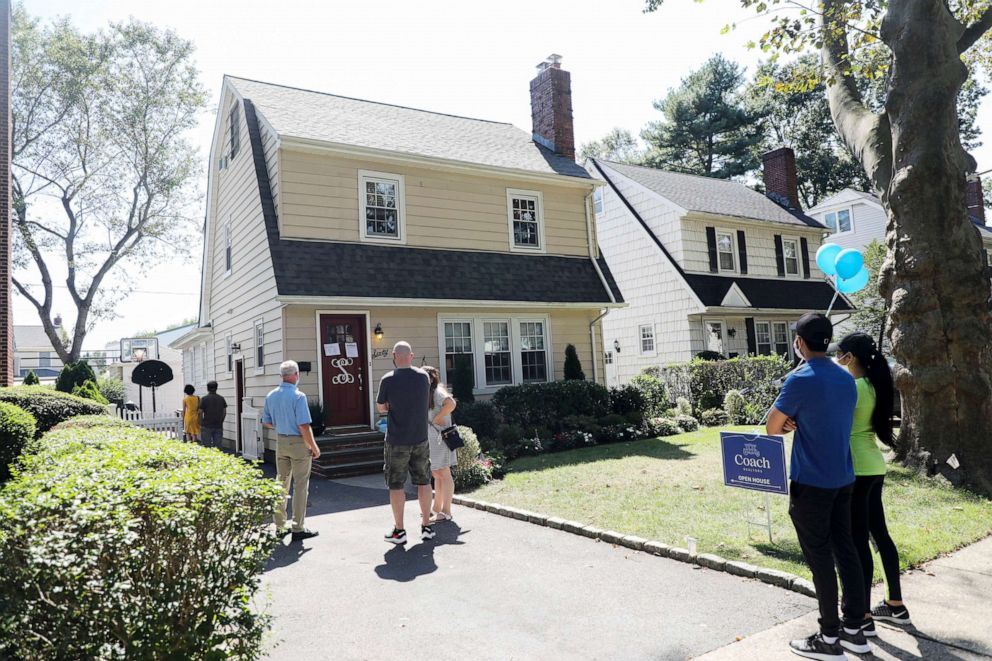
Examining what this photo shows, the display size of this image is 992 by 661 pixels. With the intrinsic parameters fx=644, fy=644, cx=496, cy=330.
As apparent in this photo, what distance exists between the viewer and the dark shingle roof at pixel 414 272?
42.0ft

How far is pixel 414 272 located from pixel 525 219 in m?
3.72

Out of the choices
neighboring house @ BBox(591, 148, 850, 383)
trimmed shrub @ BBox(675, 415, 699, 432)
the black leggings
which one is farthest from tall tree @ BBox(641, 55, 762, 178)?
the black leggings

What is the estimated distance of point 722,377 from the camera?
1833 cm

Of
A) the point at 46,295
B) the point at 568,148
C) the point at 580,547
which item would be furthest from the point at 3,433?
the point at 46,295

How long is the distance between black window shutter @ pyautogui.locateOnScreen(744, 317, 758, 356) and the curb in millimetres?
16545

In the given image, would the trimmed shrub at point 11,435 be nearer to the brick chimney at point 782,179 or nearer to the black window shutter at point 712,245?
the black window shutter at point 712,245

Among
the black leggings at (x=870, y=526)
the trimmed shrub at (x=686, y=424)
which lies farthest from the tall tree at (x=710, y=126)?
the black leggings at (x=870, y=526)

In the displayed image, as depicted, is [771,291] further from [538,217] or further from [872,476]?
[872,476]

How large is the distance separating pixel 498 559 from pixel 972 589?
3756 millimetres

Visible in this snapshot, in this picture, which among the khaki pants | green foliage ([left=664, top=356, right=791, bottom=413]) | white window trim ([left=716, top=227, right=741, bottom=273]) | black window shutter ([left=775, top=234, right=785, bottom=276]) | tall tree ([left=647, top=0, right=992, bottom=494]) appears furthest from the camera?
black window shutter ([left=775, top=234, right=785, bottom=276])

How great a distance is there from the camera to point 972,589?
4773 mm

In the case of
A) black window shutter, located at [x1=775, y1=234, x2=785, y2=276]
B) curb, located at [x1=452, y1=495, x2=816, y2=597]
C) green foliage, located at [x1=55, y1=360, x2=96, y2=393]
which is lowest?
curb, located at [x1=452, y1=495, x2=816, y2=597]

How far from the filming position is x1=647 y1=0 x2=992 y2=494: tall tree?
830 cm

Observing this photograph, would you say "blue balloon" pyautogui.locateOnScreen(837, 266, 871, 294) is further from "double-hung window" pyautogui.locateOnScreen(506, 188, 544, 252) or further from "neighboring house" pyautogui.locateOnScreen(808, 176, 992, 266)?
"neighboring house" pyautogui.locateOnScreen(808, 176, 992, 266)
